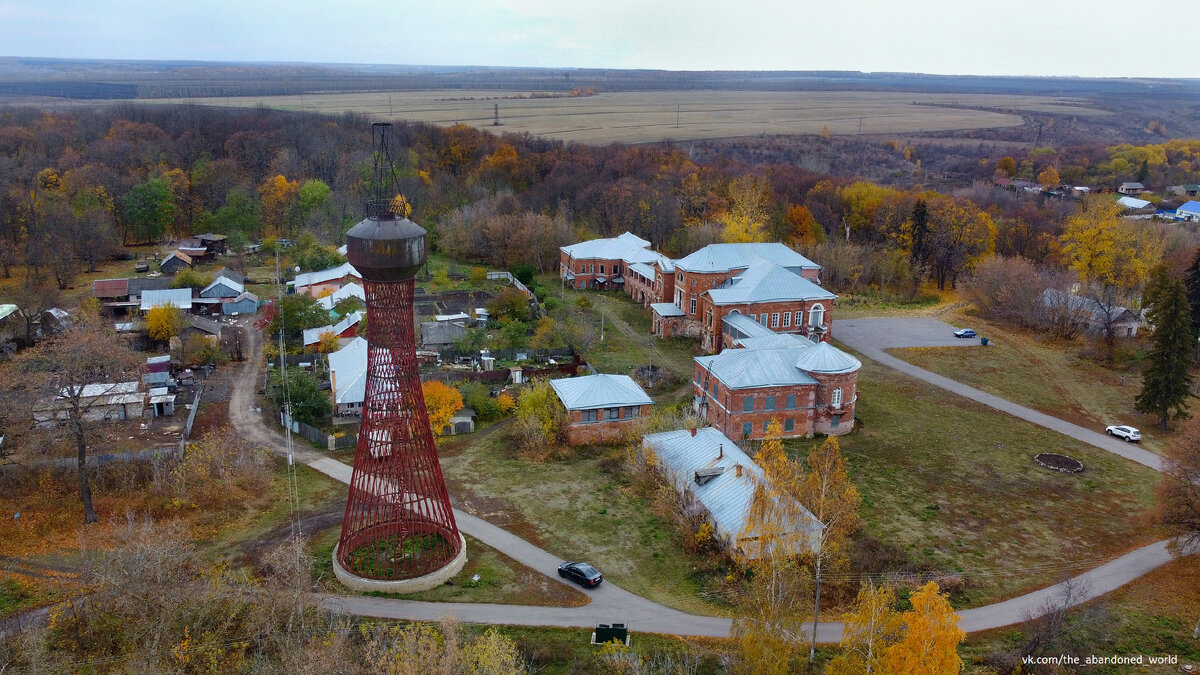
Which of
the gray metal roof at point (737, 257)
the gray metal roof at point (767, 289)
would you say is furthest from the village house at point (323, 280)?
the gray metal roof at point (767, 289)

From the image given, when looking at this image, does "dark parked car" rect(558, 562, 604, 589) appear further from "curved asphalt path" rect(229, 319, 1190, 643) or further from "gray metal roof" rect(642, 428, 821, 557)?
"gray metal roof" rect(642, 428, 821, 557)

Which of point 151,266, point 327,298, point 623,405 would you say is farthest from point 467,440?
point 151,266

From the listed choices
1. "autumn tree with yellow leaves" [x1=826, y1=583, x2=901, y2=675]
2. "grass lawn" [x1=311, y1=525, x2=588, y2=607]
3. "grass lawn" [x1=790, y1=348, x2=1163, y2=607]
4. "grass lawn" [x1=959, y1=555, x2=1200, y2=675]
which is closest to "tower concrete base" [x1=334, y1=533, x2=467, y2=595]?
"grass lawn" [x1=311, y1=525, x2=588, y2=607]

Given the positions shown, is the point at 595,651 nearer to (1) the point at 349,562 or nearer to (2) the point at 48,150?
(1) the point at 349,562

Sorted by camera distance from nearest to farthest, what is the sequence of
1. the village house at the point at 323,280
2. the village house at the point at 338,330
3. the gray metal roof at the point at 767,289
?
the village house at the point at 338,330
the gray metal roof at the point at 767,289
the village house at the point at 323,280

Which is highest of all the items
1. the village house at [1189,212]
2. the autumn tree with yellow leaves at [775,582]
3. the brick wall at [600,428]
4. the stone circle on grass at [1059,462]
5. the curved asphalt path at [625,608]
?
the village house at [1189,212]

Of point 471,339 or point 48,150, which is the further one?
point 48,150

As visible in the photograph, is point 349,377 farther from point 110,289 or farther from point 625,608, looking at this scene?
point 110,289

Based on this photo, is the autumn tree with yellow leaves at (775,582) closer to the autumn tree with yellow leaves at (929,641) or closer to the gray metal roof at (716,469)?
the gray metal roof at (716,469)
